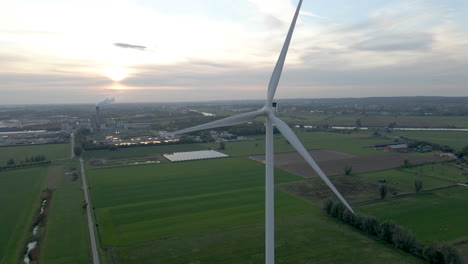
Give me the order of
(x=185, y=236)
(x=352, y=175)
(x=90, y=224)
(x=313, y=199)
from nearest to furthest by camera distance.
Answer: (x=185, y=236)
(x=90, y=224)
(x=313, y=199)
(x=352, y=175)

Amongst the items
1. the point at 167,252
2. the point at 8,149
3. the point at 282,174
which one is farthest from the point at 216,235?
the point at 8,149

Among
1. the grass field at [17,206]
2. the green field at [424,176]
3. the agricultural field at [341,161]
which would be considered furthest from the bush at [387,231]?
the grass field at [17,206]

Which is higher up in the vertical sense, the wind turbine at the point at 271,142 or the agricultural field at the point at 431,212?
the wind turbine at the point at 271,142

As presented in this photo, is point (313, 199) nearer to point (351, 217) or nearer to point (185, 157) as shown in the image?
point (351, 217)

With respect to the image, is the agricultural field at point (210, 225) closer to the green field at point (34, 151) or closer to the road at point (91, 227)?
the road at point (91, 227)

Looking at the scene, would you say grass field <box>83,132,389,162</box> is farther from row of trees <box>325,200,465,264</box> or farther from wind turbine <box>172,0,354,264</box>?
wind turbine <box>172,0,354,264</box>
